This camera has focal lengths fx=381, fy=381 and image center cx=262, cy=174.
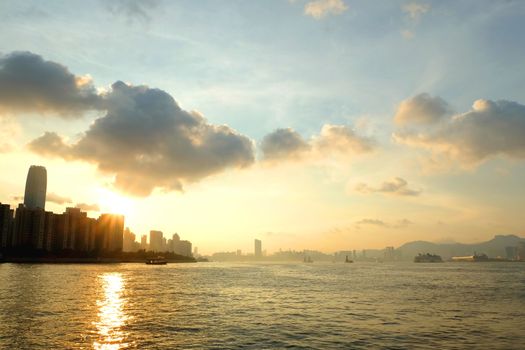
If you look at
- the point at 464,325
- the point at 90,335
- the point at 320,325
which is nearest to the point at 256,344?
the point at 320,325

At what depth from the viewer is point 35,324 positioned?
47.4 meters

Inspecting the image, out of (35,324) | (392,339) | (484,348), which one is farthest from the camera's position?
(35,324)

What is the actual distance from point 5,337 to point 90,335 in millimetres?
8264

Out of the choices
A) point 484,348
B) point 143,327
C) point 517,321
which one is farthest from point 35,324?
point 517,321

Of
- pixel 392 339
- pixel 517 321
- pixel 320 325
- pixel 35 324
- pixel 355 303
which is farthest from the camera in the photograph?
pixel 355 303

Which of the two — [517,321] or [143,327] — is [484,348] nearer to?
[517,321]

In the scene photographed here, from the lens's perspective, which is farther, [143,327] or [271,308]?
[271,308]

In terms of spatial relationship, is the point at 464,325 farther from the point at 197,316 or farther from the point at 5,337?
the point at 5,337

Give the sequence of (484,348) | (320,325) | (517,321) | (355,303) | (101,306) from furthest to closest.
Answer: (355,303), (101,306), (517,321), (320,325), (484,348)

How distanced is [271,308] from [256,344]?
2756 cm

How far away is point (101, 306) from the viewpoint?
6600 centimetres

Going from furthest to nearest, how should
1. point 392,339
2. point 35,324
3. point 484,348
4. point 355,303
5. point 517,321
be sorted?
1. point 355,303
2. point 517,321
3. point 35,324
4. point 392,339
5. point 484,348

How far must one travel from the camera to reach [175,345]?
3869cm

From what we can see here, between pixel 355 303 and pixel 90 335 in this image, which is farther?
pixel 355 303
